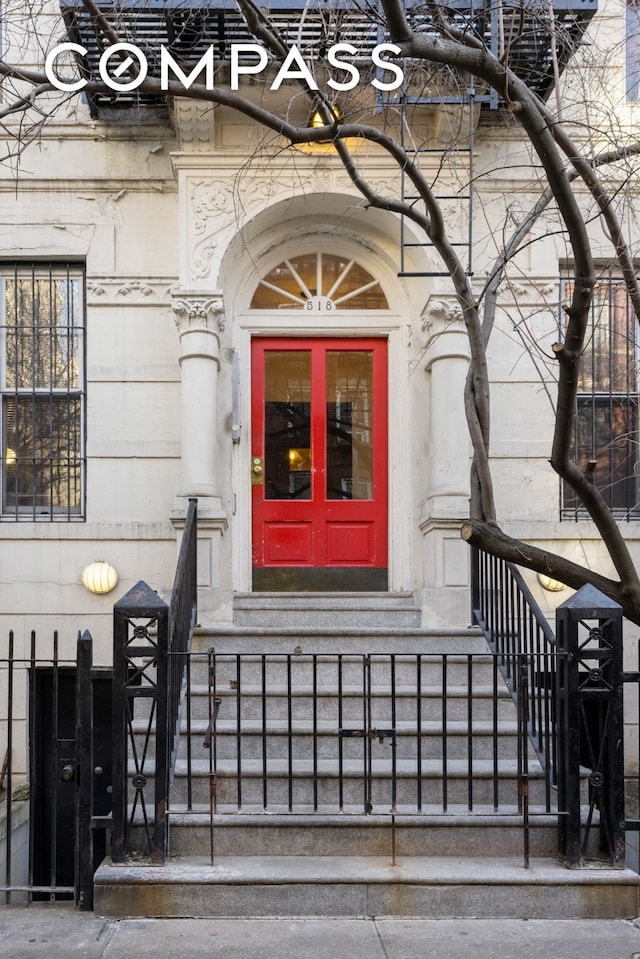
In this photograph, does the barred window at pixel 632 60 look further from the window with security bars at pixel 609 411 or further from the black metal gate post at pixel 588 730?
the black metal gate post at pixel 588 730

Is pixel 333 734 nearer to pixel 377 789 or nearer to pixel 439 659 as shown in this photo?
pixel 377 789

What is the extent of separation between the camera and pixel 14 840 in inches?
302

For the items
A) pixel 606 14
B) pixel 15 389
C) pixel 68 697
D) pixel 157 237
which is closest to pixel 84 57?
pixel 157 237

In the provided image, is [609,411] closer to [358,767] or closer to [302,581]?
[302,581]

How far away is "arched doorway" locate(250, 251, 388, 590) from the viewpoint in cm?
871

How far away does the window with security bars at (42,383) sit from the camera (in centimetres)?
873

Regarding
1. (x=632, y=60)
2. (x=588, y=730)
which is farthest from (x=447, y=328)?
(x=588, y=730)

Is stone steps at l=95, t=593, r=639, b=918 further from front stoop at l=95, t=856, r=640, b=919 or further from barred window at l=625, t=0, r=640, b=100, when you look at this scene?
barred window at l=625, t=0, r=640, b=100

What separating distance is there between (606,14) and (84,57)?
4.79 m

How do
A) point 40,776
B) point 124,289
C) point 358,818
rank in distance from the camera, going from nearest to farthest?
point 358,818 < point 40,776 < point 124,289

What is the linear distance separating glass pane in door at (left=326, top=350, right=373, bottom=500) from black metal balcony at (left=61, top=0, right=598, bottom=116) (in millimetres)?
2471

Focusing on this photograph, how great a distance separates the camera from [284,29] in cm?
775

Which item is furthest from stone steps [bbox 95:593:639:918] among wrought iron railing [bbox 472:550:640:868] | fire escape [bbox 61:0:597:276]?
fire escape [bbox 61:0:597:276]

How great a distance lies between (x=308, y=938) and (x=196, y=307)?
519 centimetres
